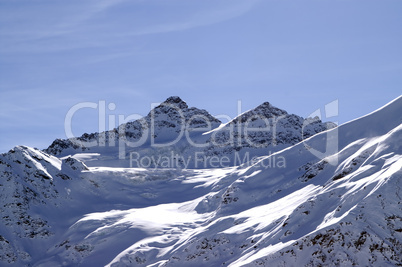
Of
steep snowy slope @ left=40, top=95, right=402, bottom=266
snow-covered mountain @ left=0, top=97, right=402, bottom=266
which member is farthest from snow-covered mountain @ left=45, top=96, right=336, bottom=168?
steep snowy slope @ left=40, top=95, right=402, bottom=266

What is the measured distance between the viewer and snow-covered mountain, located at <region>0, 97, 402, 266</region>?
118 ft

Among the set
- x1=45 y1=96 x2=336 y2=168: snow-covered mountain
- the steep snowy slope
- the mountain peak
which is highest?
the mountain peak

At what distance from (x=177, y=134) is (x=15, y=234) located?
6256 centimetres

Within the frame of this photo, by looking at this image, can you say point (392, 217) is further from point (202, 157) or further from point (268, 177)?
point (202, 157)

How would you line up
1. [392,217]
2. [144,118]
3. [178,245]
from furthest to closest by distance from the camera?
1. [144,118]
2. [178,245]
3. [392,217]

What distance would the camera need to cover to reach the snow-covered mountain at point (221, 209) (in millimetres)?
36000

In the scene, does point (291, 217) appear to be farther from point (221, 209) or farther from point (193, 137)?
point (193, 137)

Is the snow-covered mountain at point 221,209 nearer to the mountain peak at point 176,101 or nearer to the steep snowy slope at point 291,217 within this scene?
the steep snowy slope at point 291,217

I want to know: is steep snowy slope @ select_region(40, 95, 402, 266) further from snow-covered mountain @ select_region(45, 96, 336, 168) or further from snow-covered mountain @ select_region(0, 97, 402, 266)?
snow-covered mountain @ select_region(45, 96, 336, 168)

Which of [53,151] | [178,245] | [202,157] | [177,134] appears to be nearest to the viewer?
[178,245]

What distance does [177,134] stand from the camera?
114 meters

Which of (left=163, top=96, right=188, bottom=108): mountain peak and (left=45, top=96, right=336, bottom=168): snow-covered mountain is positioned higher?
(left=163, top=96, right=188, bottom=108): mountain peak

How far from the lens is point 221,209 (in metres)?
56.7

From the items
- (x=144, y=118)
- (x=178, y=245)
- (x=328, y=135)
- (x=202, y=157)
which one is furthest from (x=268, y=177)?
(x=144, y=118)
